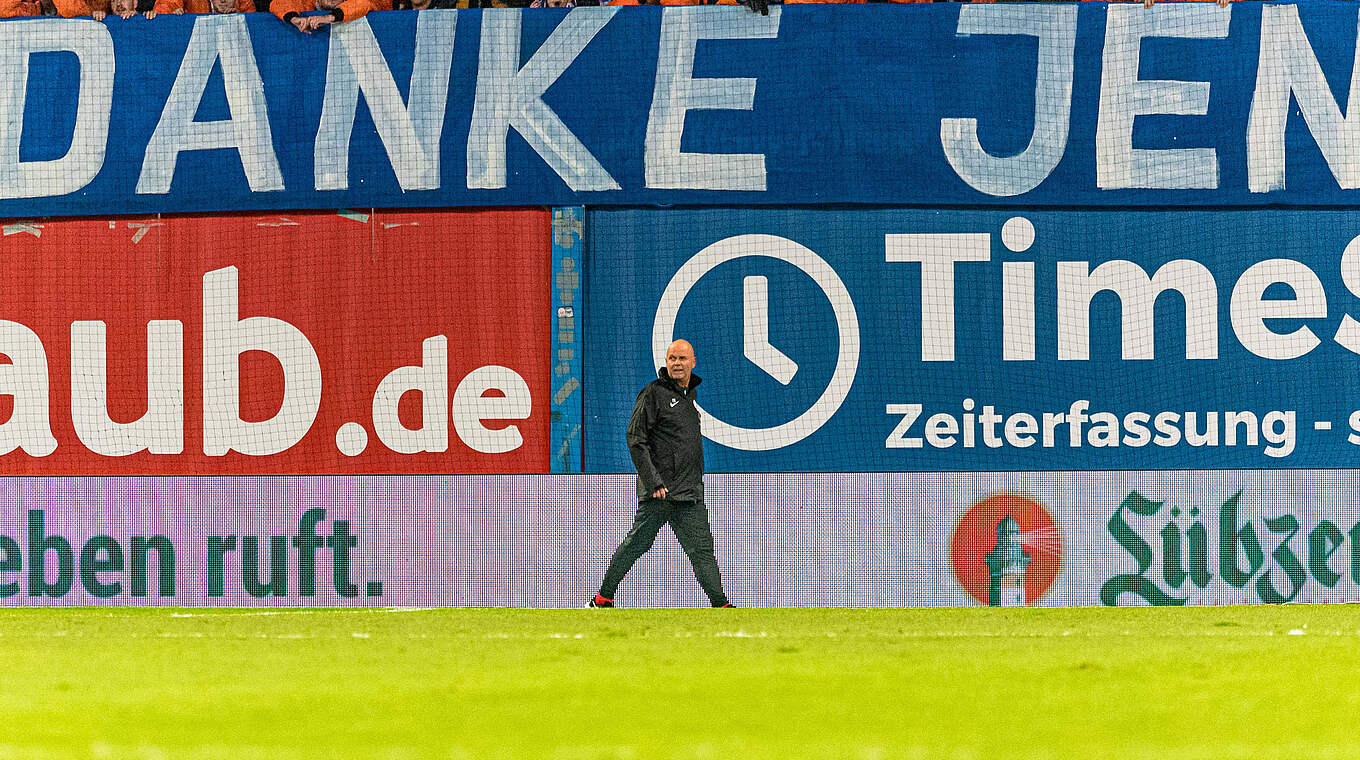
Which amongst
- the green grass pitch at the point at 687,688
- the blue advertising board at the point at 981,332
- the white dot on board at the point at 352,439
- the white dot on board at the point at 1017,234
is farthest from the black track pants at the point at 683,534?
the white dot on board at the point at 1017,234

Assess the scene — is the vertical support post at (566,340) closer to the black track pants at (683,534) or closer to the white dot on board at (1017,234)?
the black track pants at (683,534)

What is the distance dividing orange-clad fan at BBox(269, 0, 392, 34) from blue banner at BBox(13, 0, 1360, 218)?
8cm

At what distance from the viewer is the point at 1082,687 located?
5.82 m

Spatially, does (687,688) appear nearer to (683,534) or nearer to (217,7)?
(683,534)

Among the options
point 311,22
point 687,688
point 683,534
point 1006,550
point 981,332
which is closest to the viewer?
point 687,688

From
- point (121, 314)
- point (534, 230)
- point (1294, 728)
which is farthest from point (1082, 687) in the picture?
point (121, 314)

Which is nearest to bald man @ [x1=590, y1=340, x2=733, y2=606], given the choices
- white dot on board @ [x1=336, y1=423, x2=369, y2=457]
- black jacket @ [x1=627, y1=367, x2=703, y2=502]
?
black jacket @ [x1=627, y1=367, x2=703, y2=502]

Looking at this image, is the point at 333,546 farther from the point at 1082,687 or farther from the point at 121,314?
the point at 1082,687

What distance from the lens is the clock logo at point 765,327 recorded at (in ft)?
32.3

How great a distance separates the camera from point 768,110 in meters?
9.91

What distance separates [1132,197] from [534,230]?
421 cm

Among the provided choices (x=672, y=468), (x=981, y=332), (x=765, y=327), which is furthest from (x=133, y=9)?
(x=981, y=332)

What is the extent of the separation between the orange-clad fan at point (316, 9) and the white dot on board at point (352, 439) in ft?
9.28

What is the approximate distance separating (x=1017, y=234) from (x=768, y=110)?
6.41 ft
